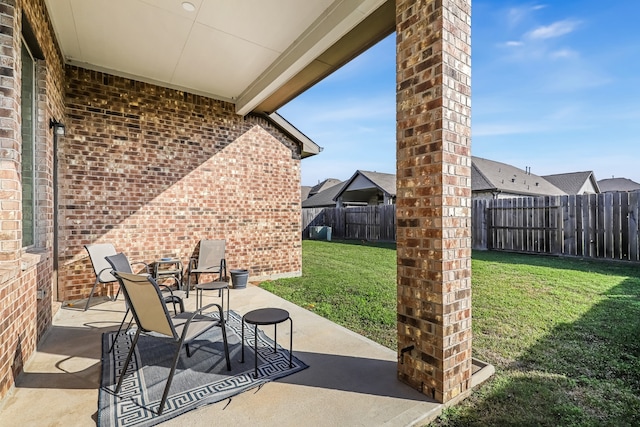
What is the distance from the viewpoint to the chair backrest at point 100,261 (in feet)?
13.9

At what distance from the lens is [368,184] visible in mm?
19953

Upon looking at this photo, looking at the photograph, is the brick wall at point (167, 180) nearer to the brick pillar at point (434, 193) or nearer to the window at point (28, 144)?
the window at point (28, 144)

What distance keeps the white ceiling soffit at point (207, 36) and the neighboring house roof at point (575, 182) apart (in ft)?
74.8

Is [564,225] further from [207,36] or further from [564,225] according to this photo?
[207,36]

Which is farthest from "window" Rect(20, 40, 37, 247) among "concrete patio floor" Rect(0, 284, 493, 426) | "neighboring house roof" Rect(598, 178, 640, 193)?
"neighboring house roof" Rect(598, 178, 640, 193)

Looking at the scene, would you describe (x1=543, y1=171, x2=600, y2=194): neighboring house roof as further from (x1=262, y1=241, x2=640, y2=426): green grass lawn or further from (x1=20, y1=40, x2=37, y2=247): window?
(x1=20, y1=40, x2=37, y2=247): window

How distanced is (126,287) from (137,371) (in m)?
0.76

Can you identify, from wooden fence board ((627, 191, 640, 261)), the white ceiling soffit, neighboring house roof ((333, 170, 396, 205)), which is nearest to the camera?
the white ceiling soffit

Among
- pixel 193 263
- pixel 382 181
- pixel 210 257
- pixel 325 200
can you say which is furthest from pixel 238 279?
pixel 325 200

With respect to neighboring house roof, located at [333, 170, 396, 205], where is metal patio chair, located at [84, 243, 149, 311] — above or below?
below

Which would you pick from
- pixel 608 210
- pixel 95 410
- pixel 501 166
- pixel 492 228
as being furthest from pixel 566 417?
pixel 501 166

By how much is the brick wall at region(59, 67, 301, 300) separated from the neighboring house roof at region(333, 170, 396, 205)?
12784mm

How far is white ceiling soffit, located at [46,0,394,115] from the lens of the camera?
3.27 meters

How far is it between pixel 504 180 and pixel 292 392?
1773 cm
